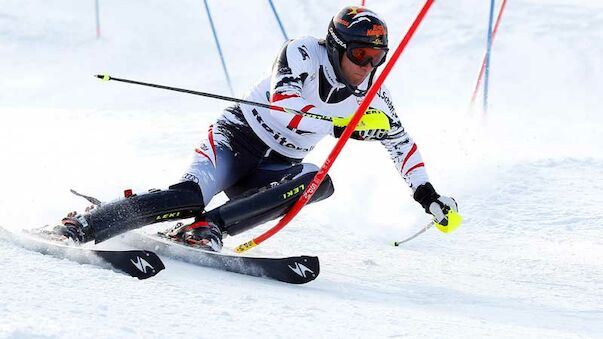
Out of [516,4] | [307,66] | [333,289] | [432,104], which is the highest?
[307,66]

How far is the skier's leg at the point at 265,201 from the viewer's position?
4020mm

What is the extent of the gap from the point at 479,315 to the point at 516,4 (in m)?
13.5

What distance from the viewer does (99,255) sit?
329 centimetres

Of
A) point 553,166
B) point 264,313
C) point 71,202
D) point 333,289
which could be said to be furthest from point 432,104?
point 264,313

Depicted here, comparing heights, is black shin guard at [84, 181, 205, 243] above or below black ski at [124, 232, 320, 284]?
above

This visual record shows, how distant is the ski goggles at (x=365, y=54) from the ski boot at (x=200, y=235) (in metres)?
1.02

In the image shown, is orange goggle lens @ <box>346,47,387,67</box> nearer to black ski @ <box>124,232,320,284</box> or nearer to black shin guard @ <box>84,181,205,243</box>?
black shin guard @ <box>84,181,205,243</box>

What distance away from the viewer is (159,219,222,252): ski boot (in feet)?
12.5

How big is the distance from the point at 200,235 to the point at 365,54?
1.15 meters

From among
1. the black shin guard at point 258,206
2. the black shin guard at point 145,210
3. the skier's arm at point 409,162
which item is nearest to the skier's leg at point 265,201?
the black shin guard at point 258,206

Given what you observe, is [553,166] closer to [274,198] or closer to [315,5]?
[274,198]

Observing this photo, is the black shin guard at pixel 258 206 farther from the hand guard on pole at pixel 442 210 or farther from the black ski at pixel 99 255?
the black ski at pixel 99 255

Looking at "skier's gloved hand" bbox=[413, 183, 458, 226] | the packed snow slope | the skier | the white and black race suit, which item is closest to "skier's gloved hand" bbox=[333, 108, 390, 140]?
the skier

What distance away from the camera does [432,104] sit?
11641mm
